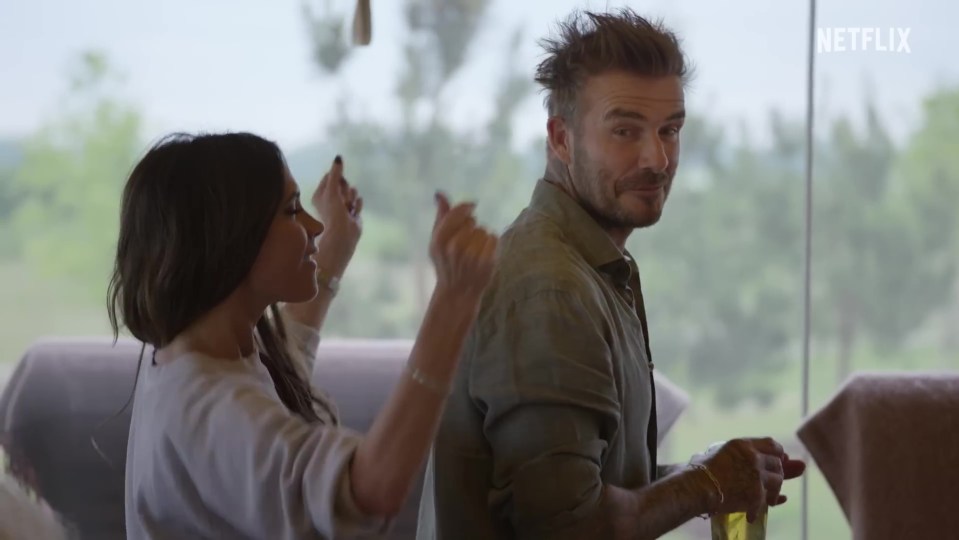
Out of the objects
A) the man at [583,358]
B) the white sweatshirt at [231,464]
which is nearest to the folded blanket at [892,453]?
the man at [583,358]

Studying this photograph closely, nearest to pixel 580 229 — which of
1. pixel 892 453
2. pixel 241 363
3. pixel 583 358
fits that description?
pixel 583 358

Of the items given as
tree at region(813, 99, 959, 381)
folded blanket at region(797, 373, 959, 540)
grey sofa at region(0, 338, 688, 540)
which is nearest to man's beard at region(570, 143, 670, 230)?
grey sofa at region(0, 338, 688, 540)

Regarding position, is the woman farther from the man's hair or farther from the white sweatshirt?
the man's hair

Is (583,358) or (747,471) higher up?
(583,358)

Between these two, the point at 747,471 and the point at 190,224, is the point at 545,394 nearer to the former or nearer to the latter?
the point at 747,471

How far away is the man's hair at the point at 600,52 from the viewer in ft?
4.67

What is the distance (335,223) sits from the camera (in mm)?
1608

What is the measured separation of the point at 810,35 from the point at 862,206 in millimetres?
441

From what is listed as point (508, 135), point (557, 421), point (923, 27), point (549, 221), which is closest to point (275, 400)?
point (557, 421)

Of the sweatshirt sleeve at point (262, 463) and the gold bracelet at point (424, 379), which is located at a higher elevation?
the gold bracelet at point (424, 379)

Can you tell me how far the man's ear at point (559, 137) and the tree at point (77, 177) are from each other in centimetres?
153

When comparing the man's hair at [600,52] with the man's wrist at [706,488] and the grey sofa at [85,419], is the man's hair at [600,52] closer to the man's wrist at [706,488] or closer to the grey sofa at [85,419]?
the man's wrist at [706,488]

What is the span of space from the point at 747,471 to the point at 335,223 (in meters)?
0.65

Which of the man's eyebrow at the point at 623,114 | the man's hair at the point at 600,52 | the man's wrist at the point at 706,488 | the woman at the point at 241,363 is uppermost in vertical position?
the man's hair at the point at 600,52
